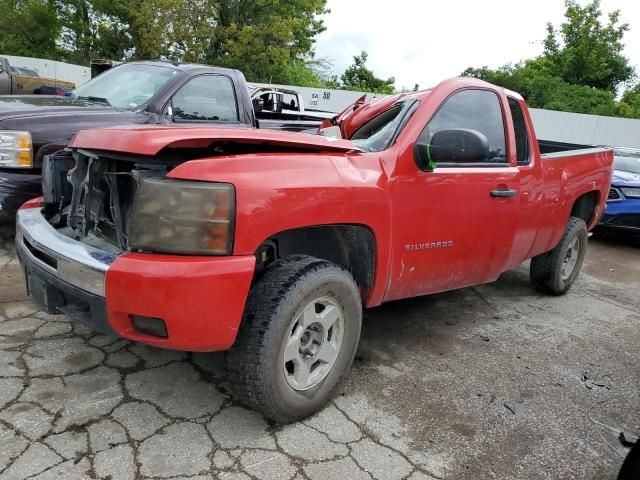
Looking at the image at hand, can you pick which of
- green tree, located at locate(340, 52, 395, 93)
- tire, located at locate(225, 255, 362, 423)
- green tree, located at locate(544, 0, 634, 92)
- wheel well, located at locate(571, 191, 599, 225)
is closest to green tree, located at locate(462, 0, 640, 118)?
green tree, located at locate(544, 0, 634, 92)

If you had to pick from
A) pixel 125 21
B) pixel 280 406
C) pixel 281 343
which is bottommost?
pixel 280 406

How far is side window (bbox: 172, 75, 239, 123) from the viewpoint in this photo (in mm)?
4915

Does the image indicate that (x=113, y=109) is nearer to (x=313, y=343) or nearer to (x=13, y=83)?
(x=313, y=343)

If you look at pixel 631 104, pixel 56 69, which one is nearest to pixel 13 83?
pixel 56 69

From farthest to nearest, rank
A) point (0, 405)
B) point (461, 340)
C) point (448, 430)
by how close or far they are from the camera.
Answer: point (461, 340), point (448, 430), point (0, 405)

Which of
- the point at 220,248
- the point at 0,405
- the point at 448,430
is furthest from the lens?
the point at 448,430

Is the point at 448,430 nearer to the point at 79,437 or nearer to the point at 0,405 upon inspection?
the point at 79,437

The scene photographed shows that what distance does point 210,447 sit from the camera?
2.29 m

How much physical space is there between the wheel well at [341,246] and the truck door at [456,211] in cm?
16

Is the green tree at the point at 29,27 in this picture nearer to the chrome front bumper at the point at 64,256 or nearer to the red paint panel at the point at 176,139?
the chrome front bumper at the point at 64,256

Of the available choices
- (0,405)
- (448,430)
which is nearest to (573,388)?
(448,430)

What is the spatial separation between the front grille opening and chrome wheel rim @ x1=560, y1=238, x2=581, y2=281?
4.41m

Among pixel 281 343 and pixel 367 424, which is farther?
pixel 367 424

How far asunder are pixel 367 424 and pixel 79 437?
1331mm
